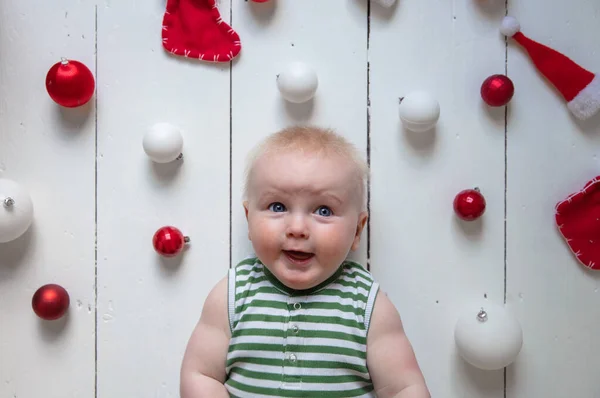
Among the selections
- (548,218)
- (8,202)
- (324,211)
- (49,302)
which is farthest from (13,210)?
(548,218)

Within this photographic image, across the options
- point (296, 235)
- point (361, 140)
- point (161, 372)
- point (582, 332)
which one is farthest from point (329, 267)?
point (582, 332)

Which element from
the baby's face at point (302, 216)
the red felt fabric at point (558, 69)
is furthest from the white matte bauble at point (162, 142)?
the red felt fabric at point (558, 69)

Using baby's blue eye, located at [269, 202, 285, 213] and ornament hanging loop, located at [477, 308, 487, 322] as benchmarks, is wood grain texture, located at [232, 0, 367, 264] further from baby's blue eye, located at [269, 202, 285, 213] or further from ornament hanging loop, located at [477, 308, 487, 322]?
ornament hanging loop, located at [477, 308, 487, 322]

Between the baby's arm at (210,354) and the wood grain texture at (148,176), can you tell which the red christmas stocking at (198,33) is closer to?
the wood grain texture at (148,176)

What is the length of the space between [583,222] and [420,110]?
1.00 feet

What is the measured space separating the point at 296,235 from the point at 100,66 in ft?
1.39

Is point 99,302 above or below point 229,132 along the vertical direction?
below

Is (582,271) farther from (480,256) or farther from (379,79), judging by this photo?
(379,79)

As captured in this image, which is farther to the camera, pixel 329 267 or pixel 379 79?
pixel 379 79

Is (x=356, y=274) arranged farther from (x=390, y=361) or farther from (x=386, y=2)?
(x=386, y=2)

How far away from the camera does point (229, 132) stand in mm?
969

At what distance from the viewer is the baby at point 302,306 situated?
2.70ft

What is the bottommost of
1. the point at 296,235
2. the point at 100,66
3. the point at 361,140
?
the point at 296,235

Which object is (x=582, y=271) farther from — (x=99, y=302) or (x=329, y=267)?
(x=99, y=302)
